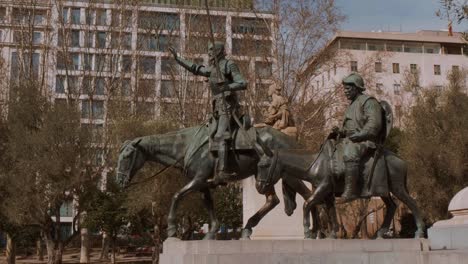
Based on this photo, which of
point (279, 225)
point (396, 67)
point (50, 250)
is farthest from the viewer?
point (396, 67)

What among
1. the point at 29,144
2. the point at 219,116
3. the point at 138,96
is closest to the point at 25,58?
the point at 138,96

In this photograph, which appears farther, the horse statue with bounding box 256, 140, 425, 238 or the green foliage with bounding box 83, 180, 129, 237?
the green foliage with bounding box 83, 180, 129, 237

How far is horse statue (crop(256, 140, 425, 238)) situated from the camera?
1005cm

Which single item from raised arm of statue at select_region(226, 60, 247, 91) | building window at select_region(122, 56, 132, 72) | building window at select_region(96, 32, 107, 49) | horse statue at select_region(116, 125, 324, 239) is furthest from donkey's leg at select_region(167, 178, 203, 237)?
building window at select_region(96, 32, 107, 49)

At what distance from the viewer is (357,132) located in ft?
33.2

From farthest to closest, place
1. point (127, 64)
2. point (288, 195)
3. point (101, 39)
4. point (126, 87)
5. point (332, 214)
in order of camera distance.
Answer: point (101, 39), point (127, 64), point (126, 87), point (288, 195), point (332, 214)

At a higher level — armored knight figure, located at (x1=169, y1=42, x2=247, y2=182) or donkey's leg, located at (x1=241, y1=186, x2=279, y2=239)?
armored knight figure, located at (x1=169, y1=42, x2=247, y2=182)

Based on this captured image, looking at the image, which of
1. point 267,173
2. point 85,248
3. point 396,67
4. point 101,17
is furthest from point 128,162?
point 396,67

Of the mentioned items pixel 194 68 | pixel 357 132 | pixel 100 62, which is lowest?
pixel 357 132

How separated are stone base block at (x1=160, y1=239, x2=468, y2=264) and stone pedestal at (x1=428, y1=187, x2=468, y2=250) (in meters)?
1.09

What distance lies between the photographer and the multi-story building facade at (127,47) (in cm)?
3566

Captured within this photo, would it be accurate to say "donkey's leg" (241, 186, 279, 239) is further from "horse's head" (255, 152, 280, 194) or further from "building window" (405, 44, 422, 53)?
"building window" (405, 44, 422, 53)

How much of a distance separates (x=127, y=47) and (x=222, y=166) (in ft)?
104

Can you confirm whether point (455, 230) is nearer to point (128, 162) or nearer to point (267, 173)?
point (267, 173)
